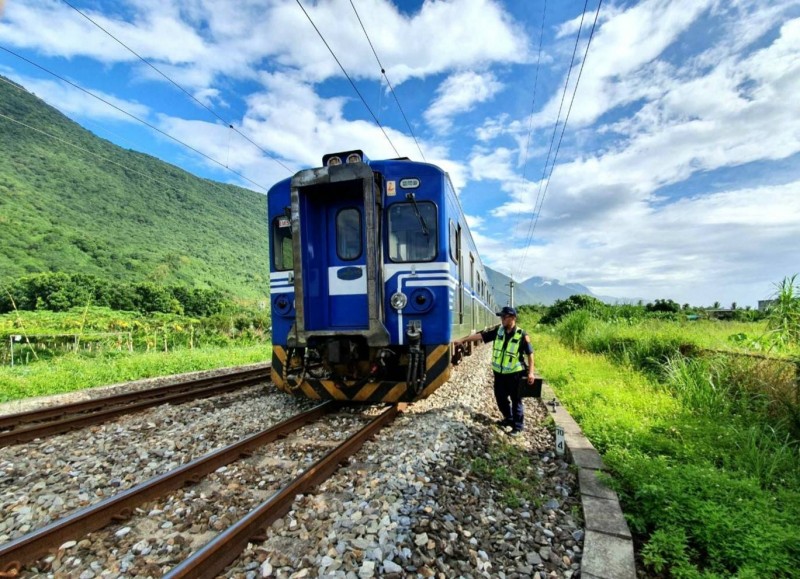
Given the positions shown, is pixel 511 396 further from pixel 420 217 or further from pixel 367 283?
pixel 420 217

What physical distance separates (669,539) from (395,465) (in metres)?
2.12

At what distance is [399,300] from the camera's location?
5.79m

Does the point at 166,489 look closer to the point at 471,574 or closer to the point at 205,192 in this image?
the point at 471,574

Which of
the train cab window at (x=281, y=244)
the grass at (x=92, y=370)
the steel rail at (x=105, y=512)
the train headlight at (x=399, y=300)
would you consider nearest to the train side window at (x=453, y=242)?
the train headlight at (x=399, y=300)

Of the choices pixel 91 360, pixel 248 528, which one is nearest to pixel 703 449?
pixel 248 528

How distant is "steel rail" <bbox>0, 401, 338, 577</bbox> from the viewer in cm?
254

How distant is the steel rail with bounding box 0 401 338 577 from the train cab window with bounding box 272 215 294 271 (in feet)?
8.85

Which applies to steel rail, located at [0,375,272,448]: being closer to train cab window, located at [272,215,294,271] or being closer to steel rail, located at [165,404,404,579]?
train cab window, located at [272,215,294,271]

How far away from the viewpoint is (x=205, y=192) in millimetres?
130875

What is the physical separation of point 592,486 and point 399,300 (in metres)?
3.13

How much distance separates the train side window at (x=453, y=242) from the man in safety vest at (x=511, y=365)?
133cm

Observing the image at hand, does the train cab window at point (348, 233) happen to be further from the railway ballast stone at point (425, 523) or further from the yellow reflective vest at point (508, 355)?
the railway ballast stone at point (425, 523)

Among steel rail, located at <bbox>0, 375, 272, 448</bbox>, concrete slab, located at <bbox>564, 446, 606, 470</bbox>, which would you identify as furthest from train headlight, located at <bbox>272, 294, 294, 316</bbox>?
concrete slab, located at <bbox>564, 446, 606, 470</bbox>

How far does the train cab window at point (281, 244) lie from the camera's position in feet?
20.9
